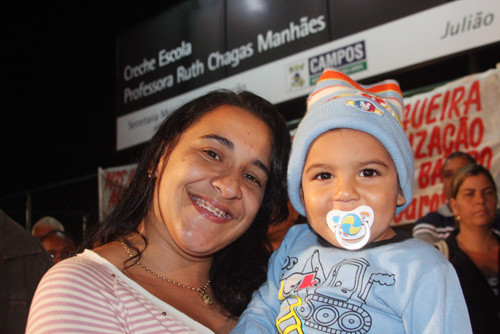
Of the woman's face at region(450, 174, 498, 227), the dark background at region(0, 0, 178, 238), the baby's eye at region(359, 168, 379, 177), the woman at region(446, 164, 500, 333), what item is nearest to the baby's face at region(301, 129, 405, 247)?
the baby's eye at region(359, 168, 379, 177)

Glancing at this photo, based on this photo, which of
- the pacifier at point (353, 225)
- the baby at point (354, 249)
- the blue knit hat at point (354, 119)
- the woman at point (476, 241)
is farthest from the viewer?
the woman at point (476, 241)

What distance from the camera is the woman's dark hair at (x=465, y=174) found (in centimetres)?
357

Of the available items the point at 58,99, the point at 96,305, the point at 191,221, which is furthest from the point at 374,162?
the point at 58,99

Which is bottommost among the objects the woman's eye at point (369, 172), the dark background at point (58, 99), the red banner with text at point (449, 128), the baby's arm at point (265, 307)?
the baby's arm at point (265, 307)

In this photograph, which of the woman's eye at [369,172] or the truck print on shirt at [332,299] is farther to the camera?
the woman's eye at [369,172]

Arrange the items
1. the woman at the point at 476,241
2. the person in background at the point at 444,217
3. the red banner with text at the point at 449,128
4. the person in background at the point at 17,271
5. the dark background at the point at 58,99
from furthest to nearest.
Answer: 1. the dark background at the point at 58,99
2. the red banner with text at the point at 449,128
3. the person in background at the point at 444,217
4. the woman at the point at 476,241
5. the person in background at the point at 17,271

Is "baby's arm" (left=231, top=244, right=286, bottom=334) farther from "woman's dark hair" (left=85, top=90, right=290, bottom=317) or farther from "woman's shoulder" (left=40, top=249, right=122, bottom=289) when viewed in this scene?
"woman's shoulder" (left=40, top=249, right=122, bottom=289)

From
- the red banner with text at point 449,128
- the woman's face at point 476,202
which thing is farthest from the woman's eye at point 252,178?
the red banner with text at point 449,128

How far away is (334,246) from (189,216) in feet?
1.90

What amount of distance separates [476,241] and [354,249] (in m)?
2.13

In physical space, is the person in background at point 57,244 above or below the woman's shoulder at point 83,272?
below

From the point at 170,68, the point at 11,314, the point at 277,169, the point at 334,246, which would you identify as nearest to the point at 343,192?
the point at 334,246

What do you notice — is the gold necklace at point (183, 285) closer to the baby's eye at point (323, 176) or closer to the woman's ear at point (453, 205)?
the baby's eye at point (323, 176)

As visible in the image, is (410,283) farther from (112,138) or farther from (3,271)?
(112,138)
